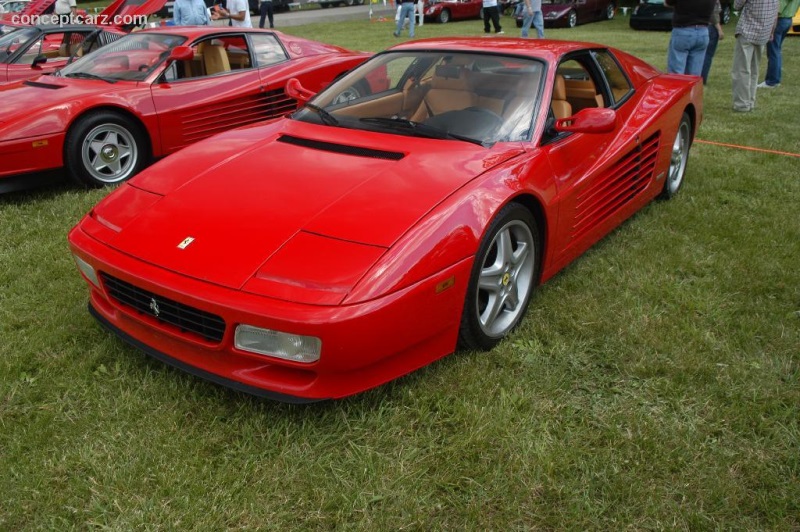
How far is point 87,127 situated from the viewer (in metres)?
4.82

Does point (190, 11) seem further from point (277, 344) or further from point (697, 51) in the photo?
point (277, 344)

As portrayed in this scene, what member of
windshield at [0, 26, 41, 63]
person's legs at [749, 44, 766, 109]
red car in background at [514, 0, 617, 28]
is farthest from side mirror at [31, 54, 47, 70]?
red car in background at [514, 0, 617, 28]

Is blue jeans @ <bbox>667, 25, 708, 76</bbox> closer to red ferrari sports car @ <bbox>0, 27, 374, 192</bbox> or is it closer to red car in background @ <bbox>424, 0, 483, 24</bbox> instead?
red ferrari sports car @ <bbox>0, 27, 374, 192</bbox>

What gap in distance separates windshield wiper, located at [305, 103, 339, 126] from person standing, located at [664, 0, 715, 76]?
17.5 feet

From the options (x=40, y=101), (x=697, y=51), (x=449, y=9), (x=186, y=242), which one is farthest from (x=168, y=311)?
(x=449, y=9)

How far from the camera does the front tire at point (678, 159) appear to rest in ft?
14.7

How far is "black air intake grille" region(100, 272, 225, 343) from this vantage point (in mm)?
2217

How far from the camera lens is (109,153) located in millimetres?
5027

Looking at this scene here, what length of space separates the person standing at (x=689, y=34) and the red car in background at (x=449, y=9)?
53.9 ft

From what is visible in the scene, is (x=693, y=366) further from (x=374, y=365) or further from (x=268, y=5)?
(x=268, y=5)

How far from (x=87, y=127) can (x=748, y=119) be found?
6438 mm

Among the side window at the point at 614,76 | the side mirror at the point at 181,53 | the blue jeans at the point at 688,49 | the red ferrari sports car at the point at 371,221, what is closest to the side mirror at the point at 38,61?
the side mirror at the point at 181,53

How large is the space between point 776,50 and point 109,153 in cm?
842

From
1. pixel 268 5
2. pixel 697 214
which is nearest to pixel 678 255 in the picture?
pixel 697 214
